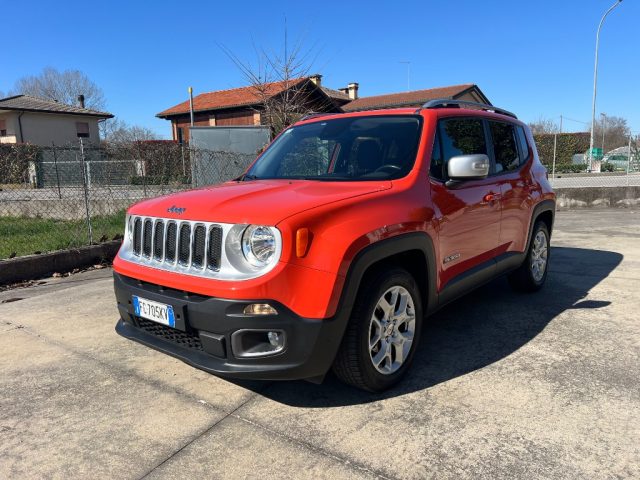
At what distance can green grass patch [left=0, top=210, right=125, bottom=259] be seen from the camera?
277 inches

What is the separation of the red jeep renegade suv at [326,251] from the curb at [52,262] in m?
3.66

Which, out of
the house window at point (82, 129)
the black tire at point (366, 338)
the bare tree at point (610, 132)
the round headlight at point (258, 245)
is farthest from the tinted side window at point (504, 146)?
the bare tree at point (610, 132)

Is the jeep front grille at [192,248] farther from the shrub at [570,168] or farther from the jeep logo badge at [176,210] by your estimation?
the shrub at [570,168]

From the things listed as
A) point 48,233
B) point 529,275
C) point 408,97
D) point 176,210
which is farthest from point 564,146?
point 176,210

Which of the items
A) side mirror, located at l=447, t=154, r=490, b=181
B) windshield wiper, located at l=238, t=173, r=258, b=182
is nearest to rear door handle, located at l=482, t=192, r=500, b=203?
side mirror, located at l=447, t=154, r=490, b=181

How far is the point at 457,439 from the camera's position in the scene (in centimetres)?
250

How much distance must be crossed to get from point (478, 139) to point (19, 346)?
418cm

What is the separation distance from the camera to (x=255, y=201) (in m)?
2.74

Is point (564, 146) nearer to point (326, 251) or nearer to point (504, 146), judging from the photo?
point (504, 146)

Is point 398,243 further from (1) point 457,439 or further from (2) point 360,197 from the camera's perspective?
(1) point 457,439

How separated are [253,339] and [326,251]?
606 mm

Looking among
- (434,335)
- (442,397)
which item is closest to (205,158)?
(434,335)

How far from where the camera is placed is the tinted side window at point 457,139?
352 cm

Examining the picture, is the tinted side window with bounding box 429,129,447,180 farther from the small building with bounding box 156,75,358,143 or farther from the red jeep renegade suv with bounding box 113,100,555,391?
the small building with bounding box 156,75,358,143
